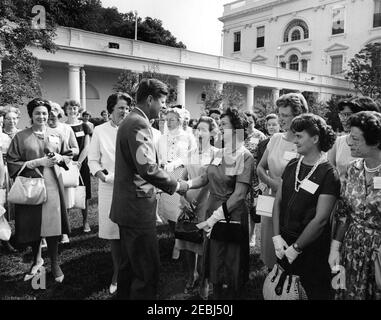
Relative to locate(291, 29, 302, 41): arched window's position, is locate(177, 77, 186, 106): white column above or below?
below

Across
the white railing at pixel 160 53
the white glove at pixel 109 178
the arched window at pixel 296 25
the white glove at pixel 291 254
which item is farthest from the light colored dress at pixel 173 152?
the arched window at pixel 296 25

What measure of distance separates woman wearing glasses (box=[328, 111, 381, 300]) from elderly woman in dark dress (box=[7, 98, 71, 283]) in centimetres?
308

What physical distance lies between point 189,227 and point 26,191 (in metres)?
1.91

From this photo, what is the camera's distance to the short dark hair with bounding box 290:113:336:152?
9.09 ft

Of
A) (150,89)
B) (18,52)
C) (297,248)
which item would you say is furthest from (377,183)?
(18,52)

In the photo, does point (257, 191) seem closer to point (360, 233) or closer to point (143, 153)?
point (360, 233)

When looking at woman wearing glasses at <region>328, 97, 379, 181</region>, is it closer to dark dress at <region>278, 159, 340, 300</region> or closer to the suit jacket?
dark dress at <region>278, 159, 340, 300</region>

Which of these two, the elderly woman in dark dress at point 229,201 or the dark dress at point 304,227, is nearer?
the dark dress at point 304,227

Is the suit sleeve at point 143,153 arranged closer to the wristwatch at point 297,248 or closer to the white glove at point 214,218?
the white glove at point 214,218

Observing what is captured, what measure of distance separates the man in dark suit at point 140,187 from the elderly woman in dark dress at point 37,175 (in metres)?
1.47

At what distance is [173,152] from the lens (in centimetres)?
493

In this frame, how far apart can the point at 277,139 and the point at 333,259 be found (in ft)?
4.82

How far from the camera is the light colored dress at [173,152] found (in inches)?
191

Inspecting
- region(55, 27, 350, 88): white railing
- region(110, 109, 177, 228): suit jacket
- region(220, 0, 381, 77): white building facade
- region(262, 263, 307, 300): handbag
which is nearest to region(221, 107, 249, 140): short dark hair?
region(110, 109, 177, 228): suit jacket
